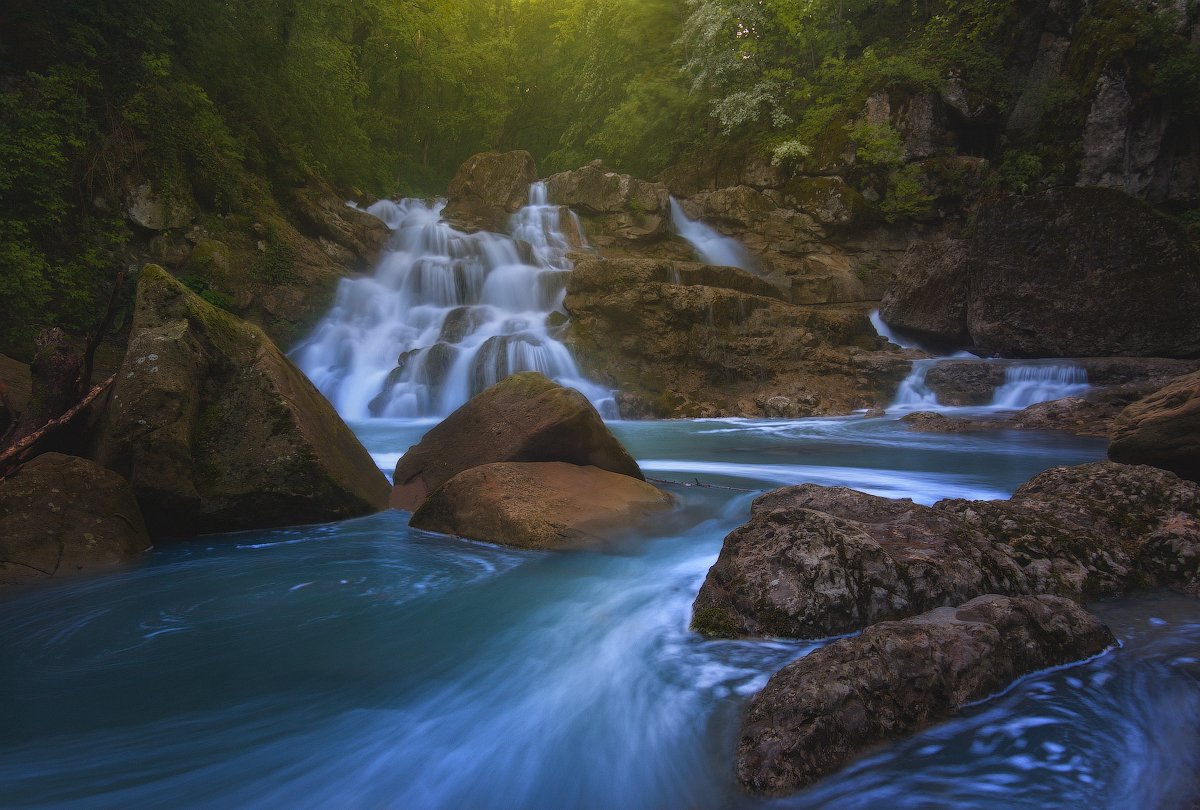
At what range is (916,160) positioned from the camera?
68.0ft

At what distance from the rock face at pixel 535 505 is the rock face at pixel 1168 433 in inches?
141

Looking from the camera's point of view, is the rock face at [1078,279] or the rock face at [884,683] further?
the rock face at [1078,279]

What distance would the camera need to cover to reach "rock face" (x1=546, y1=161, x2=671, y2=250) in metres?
22.3

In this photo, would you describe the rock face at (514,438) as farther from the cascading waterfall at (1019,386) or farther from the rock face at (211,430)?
the cascading waterfall at (1019,386)

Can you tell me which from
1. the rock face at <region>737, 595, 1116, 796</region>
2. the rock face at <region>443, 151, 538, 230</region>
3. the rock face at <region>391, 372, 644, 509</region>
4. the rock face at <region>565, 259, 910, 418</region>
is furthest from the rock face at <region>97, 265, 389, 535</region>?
the rock face at <region>443, 151, 538, 230</region>

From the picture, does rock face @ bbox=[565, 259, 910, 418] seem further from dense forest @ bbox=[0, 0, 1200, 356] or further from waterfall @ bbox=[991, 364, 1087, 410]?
dense forest @ bbox=[0, 0, 1200, 356]

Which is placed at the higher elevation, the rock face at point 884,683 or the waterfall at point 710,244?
the waterfall at point 710,244

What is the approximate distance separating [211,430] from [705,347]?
12301mm

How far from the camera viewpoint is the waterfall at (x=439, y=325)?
48.4 feet

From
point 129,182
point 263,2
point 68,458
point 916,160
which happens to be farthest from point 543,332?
point 916,160

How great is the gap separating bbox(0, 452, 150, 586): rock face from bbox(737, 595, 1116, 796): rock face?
4.38 m

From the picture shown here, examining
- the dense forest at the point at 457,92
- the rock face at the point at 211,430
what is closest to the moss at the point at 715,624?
the rock face at the point at 211,430

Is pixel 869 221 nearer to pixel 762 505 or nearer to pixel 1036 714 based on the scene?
pixel 762 505

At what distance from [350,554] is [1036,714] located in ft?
14.2
